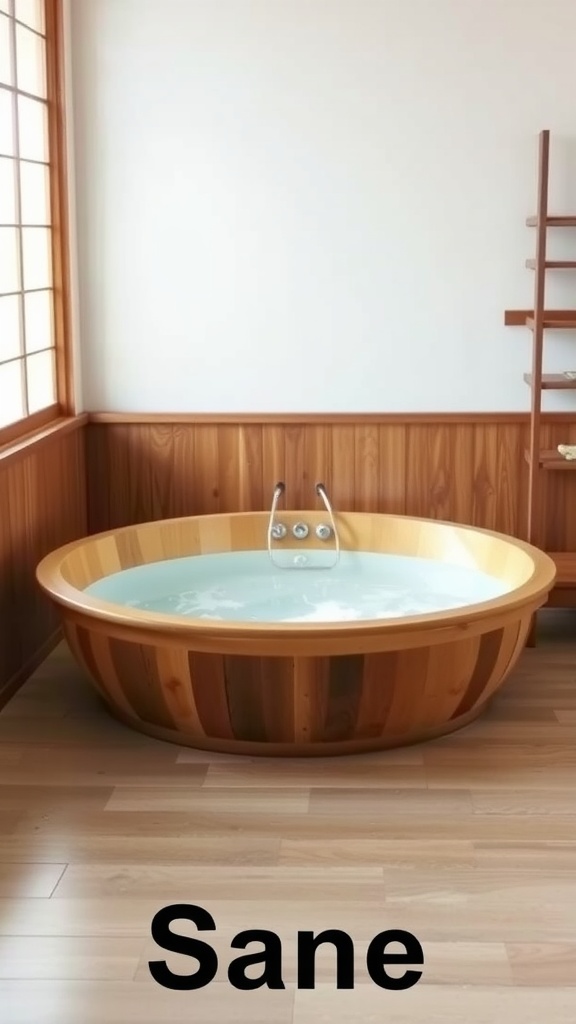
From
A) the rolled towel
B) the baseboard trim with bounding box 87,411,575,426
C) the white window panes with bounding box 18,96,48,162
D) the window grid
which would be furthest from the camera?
the baseboard trim with bounding box 87,411,575,426

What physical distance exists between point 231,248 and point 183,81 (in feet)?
1.88

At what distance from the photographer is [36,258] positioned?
4.30 m

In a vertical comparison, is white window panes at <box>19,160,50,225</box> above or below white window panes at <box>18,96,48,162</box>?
below

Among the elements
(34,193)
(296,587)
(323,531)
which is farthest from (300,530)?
(34,193)

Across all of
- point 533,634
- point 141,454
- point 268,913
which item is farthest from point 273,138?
point 268,913

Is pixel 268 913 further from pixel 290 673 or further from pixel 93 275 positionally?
pixel 93 275

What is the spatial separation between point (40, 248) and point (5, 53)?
0.66 metres

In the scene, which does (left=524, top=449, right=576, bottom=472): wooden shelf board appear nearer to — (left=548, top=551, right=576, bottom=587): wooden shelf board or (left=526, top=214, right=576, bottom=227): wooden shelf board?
(left=548, top=551, right=576, bottom=587): wooden shelf board

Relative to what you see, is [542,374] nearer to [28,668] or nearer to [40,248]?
[40,248]

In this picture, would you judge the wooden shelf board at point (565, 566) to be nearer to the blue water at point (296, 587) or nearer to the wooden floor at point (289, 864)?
the blue water at point (296, 587)

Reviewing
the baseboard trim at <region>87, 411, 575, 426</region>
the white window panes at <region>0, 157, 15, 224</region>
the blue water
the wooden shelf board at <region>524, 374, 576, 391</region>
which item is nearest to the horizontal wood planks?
the baseboard trim at <region>87, 411, 575, 426</region>

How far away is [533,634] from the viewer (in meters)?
4.27

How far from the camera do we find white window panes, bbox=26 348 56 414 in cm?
427

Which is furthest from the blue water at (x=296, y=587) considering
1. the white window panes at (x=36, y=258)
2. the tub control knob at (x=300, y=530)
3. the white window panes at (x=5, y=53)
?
the white window panes at (x=5, y=53)
